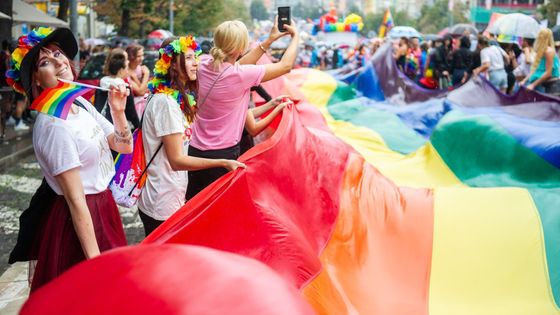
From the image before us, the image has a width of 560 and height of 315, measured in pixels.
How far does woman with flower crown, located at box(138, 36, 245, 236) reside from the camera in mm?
4363

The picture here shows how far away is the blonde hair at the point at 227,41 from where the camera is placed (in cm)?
472

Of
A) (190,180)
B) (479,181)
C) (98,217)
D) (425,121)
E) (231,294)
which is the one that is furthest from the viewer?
(425,121)

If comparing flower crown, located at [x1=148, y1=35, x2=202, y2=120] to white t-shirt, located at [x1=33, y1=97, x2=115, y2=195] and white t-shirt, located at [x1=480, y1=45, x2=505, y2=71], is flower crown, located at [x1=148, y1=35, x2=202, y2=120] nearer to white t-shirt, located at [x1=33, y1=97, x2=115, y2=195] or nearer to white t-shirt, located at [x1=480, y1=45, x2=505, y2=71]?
white t-shirt, located at [x1=33, y1=97, x2=115, y2=195]

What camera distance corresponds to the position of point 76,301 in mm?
1741

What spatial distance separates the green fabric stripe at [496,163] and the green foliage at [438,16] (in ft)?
333

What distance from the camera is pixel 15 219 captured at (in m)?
8.28

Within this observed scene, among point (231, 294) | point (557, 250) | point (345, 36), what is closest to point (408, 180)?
point (557, 250)

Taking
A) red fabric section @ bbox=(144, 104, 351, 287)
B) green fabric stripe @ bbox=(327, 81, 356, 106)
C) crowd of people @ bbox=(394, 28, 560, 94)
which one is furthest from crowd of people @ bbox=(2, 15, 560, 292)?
green fabric stripe @ bbox=(327, 81, 356, 106)

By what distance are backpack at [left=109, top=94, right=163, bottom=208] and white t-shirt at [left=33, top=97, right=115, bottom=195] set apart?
16.8 inches

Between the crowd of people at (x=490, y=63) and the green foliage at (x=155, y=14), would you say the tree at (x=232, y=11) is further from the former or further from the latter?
the crowd of people at (x=490, y=63)

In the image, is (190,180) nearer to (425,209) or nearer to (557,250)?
(425,209)

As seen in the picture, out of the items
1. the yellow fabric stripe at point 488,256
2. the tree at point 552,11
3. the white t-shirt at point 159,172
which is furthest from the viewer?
the tree at point 552,11

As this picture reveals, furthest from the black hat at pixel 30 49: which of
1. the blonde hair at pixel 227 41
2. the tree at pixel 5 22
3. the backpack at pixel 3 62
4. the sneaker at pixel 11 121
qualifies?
the tree at pixel 5 22

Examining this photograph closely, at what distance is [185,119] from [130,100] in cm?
532
